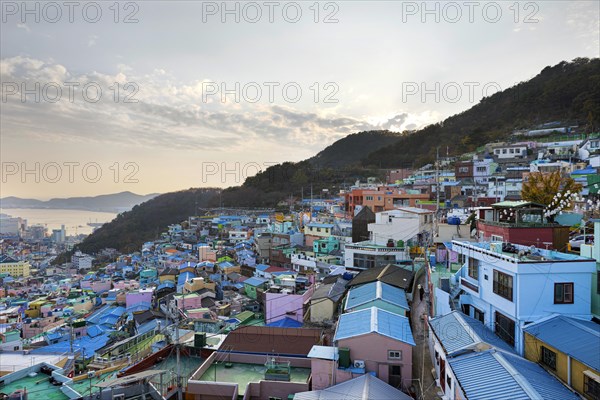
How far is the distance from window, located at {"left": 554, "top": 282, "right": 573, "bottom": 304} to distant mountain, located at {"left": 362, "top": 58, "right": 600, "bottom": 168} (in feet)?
122

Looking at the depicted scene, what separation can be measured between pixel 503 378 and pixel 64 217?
18052cm

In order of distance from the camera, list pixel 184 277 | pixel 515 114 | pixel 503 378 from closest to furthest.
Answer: pixel 503 378 < pixel 184 277 < pixel 515 114

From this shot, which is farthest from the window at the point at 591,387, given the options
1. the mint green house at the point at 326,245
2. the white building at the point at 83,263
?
the white building at the point at 83,263

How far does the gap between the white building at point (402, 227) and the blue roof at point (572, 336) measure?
35.3 feet

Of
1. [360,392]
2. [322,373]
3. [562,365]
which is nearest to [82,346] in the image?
[322,373]

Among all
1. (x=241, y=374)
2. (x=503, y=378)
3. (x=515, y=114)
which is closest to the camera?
(x=503, y=378)

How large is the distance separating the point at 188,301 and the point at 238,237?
18057mm

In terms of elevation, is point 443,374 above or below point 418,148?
below

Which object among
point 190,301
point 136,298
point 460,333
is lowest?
point 136,298

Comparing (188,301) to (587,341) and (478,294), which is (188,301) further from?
(587,341)

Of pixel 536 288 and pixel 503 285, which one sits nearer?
pixel 536 288

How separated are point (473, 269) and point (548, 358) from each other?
96.5 inches

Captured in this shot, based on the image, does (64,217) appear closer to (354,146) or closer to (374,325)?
(354,146)

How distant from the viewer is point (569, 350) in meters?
5.79
